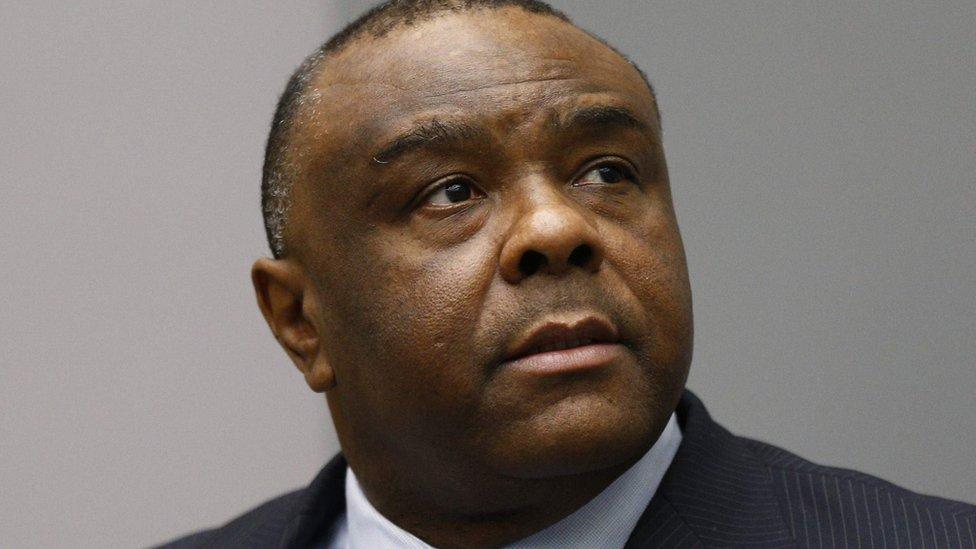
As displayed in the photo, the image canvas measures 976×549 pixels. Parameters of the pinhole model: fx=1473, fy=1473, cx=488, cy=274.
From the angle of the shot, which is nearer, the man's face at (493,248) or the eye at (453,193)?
the man's face at (493,248)

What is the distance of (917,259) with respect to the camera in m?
3.30

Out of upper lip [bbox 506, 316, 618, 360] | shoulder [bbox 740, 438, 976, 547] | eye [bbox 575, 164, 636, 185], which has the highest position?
Result: eye [bbox 575, 164, 636, 185]

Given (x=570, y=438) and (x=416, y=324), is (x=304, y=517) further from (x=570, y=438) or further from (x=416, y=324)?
(x=570, y=438)

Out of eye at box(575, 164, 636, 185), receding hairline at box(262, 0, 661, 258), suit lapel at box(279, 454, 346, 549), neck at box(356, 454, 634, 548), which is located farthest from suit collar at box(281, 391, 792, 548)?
suit lapel at box(279, 454, 346, 549)

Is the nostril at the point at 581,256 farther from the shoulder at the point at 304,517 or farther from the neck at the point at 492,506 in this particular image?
the shoulder at the point at 304,517

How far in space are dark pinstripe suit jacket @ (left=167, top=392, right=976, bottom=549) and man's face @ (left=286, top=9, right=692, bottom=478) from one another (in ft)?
0.60

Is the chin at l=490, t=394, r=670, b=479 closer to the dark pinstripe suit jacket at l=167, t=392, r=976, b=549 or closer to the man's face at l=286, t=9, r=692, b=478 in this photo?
the man's face at l=286, t=9, r=692, b=478

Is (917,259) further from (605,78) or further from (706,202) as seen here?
(605,78)

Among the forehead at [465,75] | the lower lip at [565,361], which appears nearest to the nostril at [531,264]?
the lower lip at [565,361]

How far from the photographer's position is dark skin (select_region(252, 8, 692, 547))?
2164 millimetres

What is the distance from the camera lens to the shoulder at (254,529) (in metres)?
2.87

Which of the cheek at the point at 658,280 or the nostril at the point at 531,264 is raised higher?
the nostril at the point at 531,264

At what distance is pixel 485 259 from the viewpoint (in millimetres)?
2203

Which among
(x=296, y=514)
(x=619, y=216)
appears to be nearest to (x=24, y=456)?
(x=296, y=514)
